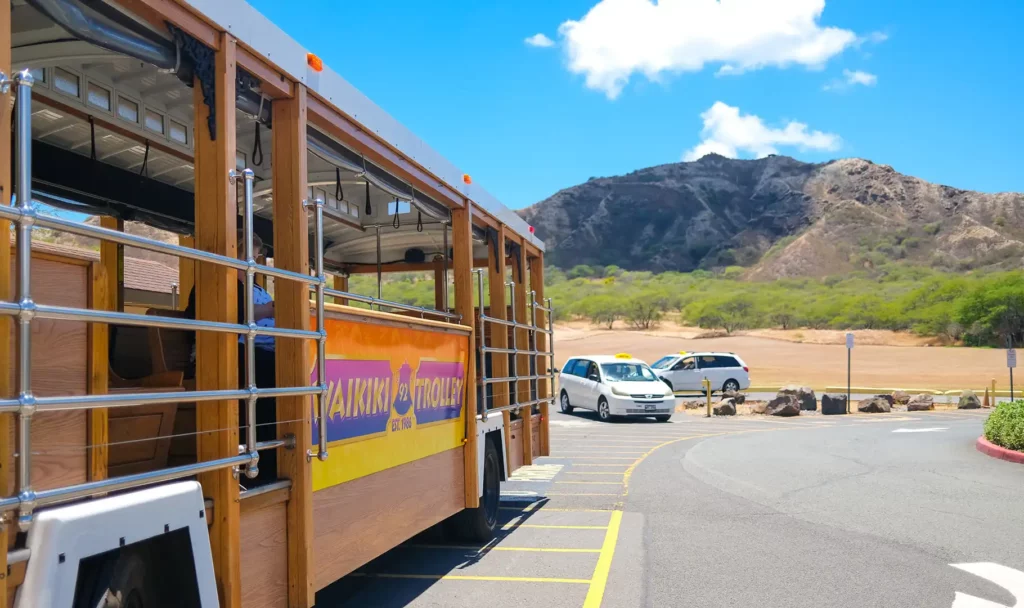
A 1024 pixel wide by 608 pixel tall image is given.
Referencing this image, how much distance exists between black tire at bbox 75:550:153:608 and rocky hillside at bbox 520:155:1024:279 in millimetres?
110515

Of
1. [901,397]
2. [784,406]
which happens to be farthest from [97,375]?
[901,397]

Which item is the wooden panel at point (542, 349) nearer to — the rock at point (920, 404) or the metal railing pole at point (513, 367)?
the metal railing pole at point (513, 367)

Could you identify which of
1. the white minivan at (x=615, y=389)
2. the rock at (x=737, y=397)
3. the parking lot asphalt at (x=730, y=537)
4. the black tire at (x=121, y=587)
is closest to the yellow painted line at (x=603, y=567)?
the parking lot asphalt at (x=730, y=537)

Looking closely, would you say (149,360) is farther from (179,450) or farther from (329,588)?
(329,588)

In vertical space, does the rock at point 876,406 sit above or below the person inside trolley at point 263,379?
below

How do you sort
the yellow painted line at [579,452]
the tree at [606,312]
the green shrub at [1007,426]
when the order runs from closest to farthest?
the green shrub at [1007,426] < the yellow painted line at [579,452] < the tree at [606,312]

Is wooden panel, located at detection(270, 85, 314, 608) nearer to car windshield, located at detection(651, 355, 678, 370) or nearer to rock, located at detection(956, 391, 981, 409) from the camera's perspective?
rock, located at detection(956, 391, 981, 409)

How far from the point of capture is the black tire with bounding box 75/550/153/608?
105 inches

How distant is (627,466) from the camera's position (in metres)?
13.5

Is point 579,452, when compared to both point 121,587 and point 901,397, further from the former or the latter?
point 901,397

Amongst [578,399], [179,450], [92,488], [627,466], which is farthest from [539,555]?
[578,399]

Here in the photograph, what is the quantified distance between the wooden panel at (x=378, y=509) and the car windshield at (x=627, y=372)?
54.8ft

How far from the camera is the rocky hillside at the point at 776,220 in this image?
113 meters

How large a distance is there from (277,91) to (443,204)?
3.14 metres
